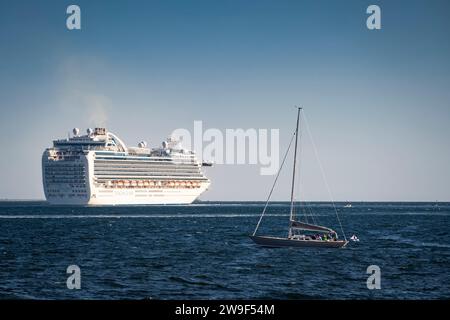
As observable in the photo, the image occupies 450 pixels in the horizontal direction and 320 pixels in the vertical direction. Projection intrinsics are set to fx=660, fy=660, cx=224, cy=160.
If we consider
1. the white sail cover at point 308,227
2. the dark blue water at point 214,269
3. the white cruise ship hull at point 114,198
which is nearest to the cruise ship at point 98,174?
the white cruise ship hull at point 114,198

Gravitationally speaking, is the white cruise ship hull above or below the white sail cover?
below

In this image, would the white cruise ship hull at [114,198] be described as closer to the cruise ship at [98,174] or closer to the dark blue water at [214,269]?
the cruise ship at [98,174]

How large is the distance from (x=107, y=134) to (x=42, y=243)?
138 metres

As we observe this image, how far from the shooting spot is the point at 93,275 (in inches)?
1556

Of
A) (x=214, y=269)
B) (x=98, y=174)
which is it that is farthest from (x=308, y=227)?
(x=98, y=174)

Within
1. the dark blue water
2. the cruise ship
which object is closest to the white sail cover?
the dark blue water

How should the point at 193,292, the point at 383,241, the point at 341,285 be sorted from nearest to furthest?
the point at 193,292, the point at 341,285, the point at 383,241

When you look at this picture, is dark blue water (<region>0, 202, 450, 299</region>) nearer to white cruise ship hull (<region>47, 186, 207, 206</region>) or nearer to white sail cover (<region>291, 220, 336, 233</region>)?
white sail cover (<region>291, 220, 336, 233</region>)

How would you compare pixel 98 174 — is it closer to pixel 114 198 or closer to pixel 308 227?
pixel 114 198

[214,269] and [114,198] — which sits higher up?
[214,269]
